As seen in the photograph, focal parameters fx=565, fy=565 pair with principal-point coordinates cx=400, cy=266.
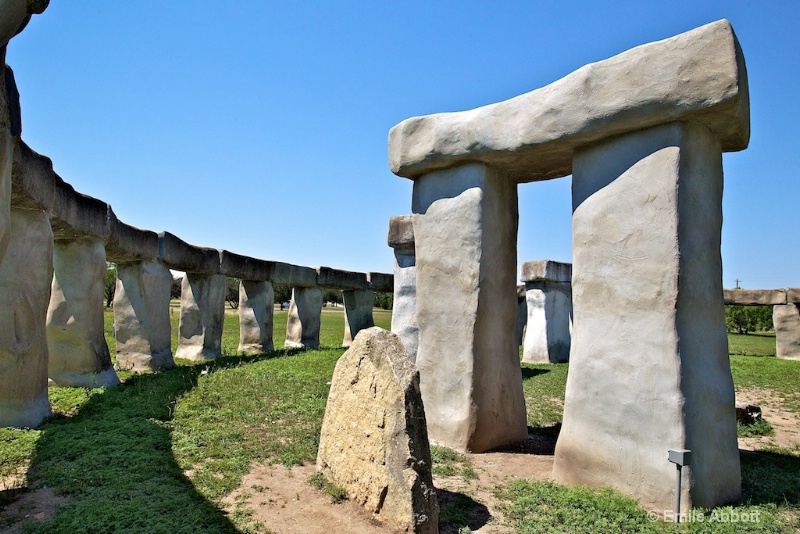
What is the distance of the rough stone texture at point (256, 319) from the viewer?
46.2ft

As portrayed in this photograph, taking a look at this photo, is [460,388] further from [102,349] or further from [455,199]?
[102,349]

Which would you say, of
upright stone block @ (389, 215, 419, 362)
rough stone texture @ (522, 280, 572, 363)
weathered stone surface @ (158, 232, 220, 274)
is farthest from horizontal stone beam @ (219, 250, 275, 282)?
rough stone texture @ (522, 280, 572, 363)

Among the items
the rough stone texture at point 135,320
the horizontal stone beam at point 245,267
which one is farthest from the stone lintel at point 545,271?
the rough stone texture at point 135,320

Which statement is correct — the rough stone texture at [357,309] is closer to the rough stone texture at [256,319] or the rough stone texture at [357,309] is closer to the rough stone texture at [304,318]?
the rough stone texture at [304,318]

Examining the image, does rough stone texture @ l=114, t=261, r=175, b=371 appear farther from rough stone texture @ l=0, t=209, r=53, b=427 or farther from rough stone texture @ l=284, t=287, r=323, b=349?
rough stone texture @ l=284, t=287, r=323, b=349

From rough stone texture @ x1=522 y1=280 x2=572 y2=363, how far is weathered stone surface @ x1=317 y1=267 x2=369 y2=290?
4877mm

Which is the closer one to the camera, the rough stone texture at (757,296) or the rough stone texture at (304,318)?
the rough stone texture at (304,318)

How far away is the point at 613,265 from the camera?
14.9 ft

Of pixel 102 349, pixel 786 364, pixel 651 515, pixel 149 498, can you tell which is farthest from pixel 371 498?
pixel 786 364

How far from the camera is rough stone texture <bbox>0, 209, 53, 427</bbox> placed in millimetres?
5840

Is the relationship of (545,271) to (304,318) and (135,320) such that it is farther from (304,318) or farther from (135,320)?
(135,320)

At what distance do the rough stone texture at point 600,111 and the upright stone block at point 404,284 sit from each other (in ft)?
10.2

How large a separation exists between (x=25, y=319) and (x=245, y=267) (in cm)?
724

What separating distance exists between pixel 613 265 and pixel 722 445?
1532 mm
